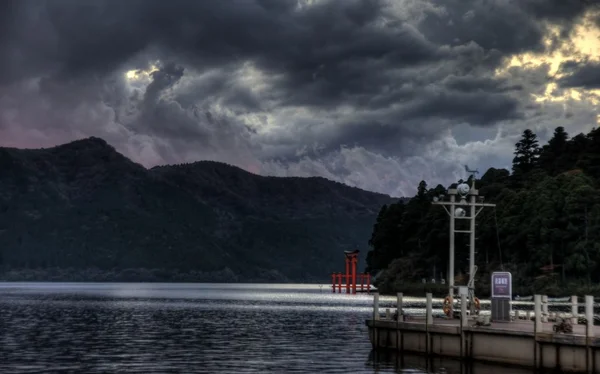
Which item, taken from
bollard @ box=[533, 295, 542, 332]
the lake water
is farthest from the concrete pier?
the lake water

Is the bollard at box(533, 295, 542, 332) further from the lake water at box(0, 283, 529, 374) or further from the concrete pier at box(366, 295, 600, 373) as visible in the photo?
the lake water at box(0, 283, 529, 374)

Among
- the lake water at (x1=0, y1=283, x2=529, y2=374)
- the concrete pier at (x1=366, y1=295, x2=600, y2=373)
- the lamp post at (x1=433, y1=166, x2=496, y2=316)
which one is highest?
the lamp post at (x1=433, y1=166, x2=496, y2=316)

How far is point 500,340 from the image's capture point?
4375 centimetres

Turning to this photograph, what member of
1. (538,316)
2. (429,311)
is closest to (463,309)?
(429,311)

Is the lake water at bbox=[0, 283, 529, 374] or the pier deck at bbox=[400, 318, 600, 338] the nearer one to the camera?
the pier deck at bbox=[400, 318, 600, 338]

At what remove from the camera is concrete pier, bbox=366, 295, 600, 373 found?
38594 millimetres

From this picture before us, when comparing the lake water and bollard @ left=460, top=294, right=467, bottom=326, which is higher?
bollard @ left=460, top=294, right=467, bottom=326

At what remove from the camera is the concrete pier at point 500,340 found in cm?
3859

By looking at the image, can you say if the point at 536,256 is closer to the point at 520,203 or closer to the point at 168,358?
the point at 520,203

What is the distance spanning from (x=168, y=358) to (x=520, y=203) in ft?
434

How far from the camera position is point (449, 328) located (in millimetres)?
47938

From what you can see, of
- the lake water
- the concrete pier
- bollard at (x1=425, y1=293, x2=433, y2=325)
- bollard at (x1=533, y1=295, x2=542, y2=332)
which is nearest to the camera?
the concrete pier

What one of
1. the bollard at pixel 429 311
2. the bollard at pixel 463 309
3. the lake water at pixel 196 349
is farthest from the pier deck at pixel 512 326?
the lake water at pixel 196 349

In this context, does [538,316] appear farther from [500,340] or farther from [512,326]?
[512,326]
